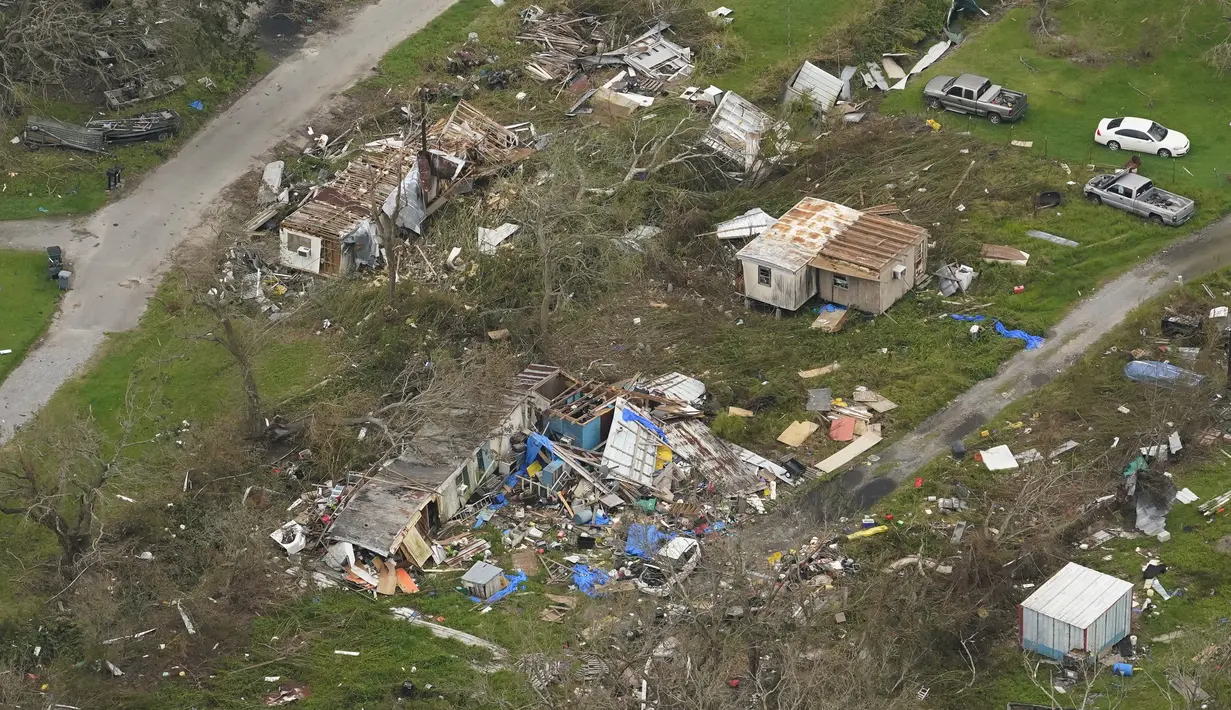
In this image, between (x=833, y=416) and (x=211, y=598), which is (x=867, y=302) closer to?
(x=833, y=416)

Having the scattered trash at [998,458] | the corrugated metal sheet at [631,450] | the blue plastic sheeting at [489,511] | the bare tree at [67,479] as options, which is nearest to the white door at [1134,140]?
the scattered trash at [998,458]

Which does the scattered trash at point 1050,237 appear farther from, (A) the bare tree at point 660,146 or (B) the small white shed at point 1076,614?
(B) the small white shed at point 1076,614

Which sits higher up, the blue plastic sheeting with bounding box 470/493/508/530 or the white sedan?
the white sedan

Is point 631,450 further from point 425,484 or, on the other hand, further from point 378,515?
point 378,515

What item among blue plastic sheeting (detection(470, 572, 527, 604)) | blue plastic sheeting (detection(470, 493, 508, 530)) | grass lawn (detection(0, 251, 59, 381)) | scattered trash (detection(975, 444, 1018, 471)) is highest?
grass lawn (detection(0, 251, 59, 381))

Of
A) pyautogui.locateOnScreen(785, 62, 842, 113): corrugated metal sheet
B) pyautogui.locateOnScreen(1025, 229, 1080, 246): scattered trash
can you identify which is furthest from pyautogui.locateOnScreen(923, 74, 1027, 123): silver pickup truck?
pyautogui.locateOnScreen(1025, 229, 1080, 246): scattered trash

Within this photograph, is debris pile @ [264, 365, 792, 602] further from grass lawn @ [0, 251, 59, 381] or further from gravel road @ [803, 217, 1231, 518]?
grass lawn @ [0, 251, 59, 381]

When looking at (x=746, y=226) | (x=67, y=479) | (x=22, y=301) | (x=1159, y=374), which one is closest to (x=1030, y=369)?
(x=1159, y=374)
